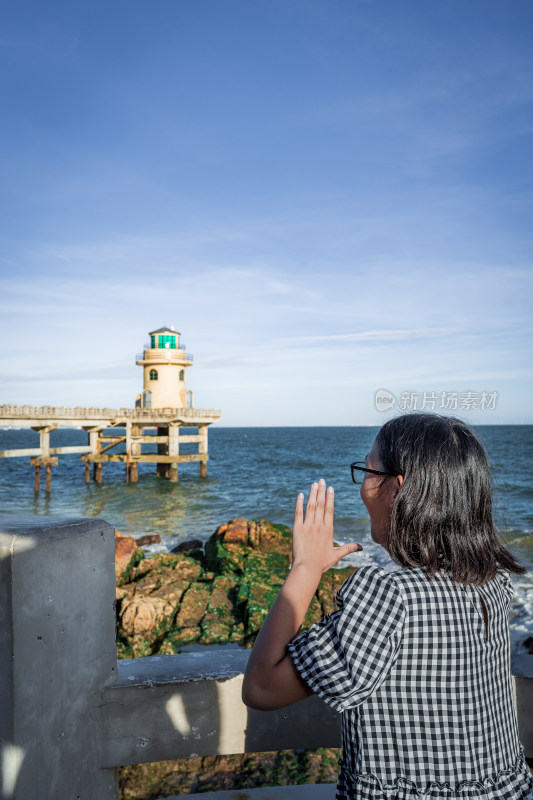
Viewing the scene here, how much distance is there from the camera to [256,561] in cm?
998

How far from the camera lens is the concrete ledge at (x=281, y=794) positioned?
2125 millimetres

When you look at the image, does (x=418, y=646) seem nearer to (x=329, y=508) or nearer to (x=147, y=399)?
(x=329, y=508)

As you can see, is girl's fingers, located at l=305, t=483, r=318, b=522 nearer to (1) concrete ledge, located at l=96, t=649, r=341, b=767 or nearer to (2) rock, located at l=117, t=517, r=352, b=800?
(1) concrete ledge, located at l=96, t=649, r=341, b=767

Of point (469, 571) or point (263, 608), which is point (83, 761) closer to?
point (469, 571)

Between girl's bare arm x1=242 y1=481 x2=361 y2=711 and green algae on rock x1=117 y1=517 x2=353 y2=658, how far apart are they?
5279 millimetres

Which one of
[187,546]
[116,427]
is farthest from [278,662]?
[116,427]

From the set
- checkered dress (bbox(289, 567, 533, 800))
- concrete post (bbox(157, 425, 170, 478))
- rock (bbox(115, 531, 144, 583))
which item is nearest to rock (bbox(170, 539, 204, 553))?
rock (bbox(115, 531, 144, 583))

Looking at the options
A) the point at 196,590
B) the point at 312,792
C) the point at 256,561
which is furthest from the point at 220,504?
the point at 312,792

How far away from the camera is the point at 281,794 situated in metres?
2.17

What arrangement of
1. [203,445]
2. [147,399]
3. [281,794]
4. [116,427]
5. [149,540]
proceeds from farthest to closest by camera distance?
[203,445] < [147,399] < [116,427] < [149,540] < [281,794]

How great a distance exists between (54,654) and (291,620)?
71 centimetres

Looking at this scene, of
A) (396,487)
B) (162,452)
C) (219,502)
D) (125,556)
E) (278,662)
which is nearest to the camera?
(278,662)

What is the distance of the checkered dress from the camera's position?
1161 millimetres

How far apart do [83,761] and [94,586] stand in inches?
19.8
